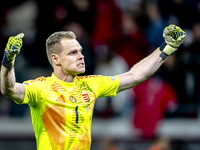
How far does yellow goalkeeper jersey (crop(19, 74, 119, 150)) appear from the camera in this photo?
4.32m

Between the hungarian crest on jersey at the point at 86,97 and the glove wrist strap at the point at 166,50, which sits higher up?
the glove wrist strap at the point at 166,50

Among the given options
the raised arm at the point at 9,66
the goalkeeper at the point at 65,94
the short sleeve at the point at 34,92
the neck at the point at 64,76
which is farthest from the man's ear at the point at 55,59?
the raised arm at the point at 9,66

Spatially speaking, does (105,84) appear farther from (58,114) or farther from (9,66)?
(9,66)

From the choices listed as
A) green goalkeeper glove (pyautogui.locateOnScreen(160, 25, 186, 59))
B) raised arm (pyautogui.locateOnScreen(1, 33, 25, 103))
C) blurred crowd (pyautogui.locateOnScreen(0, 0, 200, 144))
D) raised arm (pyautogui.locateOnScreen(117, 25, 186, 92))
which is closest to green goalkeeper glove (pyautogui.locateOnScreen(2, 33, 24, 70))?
raised arm (pyautogui.locateOnScreen(1, 33, 25, 103))

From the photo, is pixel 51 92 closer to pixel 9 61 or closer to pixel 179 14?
pixel 9 61

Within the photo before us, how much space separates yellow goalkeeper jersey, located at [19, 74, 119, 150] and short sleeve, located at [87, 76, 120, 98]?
254 mm

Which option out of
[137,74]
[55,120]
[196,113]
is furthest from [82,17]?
[55,120]

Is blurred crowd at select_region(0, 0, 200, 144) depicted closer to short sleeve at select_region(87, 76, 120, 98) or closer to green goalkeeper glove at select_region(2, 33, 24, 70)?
short sleeve at select_region(87, 76, 120, 98)

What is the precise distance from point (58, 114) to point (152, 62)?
1.53m

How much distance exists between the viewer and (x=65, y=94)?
4.49 m

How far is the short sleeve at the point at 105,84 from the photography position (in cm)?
481

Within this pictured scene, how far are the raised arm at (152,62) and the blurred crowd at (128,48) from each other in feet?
12.6

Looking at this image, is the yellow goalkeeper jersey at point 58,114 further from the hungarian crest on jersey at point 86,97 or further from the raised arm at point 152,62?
the raised arm at point 152,62

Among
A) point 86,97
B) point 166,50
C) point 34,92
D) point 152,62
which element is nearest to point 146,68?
point 152,62
